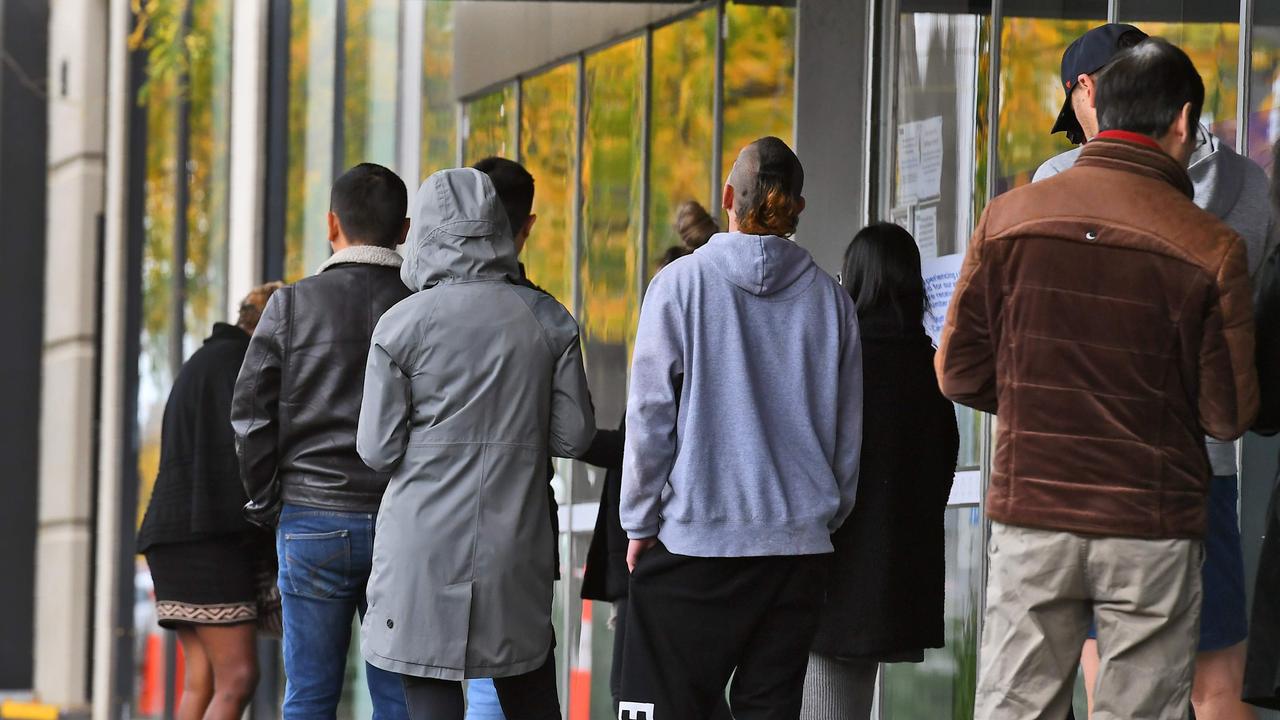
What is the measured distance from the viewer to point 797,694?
198 inches

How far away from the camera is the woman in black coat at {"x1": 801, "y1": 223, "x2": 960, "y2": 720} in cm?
545

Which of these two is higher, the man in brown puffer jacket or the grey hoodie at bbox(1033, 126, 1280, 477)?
the grey hoodie at bbox(1033, 126, 1280, 477)

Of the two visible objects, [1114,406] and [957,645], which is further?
[957,645]

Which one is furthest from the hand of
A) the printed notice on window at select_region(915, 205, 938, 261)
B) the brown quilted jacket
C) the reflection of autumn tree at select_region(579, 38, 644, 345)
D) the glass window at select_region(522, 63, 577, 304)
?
the glass window at select_region(522, 63, 577, 304)

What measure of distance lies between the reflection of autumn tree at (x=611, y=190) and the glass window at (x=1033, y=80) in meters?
3.34

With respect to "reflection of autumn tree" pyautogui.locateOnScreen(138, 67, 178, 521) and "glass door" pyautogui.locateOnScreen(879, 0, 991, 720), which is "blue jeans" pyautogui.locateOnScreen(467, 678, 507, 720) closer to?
"glass door" pyautogui.locateOnScreen(879, 0, 991, 720)

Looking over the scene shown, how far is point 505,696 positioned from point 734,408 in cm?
106

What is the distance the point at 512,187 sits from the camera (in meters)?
6.07

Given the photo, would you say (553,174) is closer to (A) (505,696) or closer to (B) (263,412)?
(B) (263,412)

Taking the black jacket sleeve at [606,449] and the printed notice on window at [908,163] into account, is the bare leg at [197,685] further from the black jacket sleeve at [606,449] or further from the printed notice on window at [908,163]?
the printed notice on window at [908,163]

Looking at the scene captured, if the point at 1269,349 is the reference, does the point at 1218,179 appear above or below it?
above

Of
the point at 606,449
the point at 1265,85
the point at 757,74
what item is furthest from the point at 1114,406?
the point at 757,74

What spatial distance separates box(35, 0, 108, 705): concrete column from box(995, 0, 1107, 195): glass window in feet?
37.9

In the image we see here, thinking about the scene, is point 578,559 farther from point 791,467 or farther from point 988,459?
point 791,467
